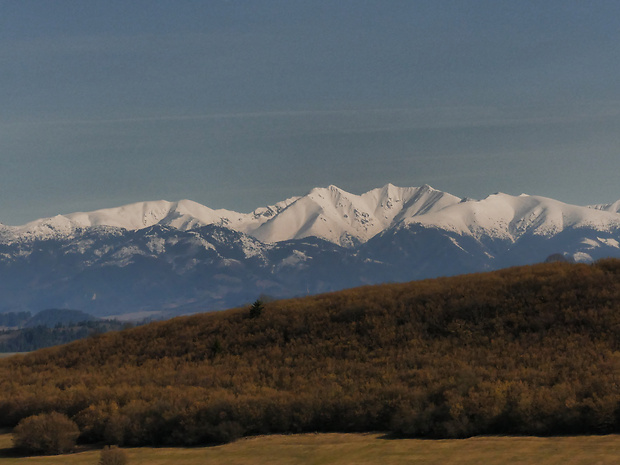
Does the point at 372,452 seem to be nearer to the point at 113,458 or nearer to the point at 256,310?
the point at 113,458

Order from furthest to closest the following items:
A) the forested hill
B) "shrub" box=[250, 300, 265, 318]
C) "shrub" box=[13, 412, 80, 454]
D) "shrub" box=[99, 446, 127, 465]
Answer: "shrub" box=[250, 300, 265, 318] → "shrub" box=[13, 412, 80, 454] → the forested hill → "shrub" box=[99, 446, 127, 465]

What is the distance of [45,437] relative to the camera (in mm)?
35812

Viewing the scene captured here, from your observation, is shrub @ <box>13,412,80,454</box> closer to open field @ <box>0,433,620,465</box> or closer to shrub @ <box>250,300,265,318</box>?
open field @ <box>0,433,620,465</box>

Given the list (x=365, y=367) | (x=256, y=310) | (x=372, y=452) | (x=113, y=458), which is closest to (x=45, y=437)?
(x=113, y=458)

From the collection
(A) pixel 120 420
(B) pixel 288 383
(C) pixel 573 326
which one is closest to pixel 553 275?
(C) pixel 573 326

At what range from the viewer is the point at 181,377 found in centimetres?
4709

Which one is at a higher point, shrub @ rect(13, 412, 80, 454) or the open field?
shrub @ rect(13, 412, 80, 454)

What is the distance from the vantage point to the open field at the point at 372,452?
91.0 feet

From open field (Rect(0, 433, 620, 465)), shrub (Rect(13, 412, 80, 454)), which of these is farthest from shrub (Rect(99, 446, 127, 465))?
shrub (Rect(13, 412, 80, 454))

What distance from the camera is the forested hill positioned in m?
33.8

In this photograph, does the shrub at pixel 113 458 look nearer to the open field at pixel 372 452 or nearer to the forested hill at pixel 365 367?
the open field at pixel 372 452

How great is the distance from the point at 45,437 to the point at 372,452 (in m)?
16.8

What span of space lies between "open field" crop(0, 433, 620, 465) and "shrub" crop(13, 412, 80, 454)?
1.12 m

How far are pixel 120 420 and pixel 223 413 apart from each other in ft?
18.2
